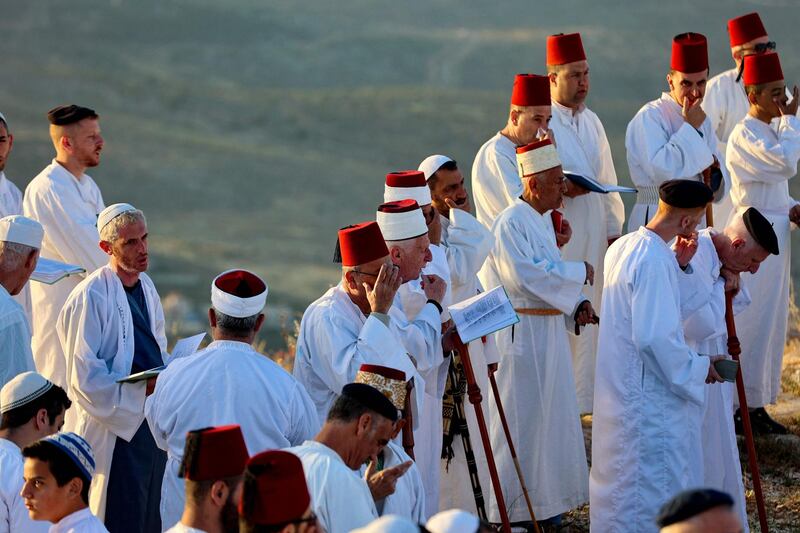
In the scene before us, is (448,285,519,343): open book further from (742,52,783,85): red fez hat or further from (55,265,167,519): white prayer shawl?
(742,52,783,85): red fez hat

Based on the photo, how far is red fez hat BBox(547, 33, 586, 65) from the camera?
29.2ft

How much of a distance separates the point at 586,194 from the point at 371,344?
3.71 m

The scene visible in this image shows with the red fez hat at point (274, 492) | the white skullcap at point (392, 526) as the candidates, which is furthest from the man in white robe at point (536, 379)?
the white skullcap at point (392, 526)

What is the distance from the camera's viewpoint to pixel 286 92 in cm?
2320

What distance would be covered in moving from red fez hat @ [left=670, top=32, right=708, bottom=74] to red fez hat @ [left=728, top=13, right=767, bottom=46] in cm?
111

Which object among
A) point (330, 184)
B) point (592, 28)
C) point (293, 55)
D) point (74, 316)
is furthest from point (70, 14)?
point (74, 316)

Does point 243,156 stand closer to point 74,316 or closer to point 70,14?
point 70,14

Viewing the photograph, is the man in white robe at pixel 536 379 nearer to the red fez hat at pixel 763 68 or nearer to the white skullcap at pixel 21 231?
the red fez hat at pixel 763 68

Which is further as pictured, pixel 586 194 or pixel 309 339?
pixel 586 194

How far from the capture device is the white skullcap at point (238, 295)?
5328 mm

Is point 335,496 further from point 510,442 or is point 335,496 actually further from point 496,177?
point 496,177

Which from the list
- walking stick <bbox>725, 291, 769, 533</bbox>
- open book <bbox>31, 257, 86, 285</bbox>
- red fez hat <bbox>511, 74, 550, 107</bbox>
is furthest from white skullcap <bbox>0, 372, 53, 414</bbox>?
red fez hat <bbox>511, 74, 550, 107</bbox>

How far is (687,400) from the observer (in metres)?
6.40

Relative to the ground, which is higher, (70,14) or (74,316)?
(70,14)
